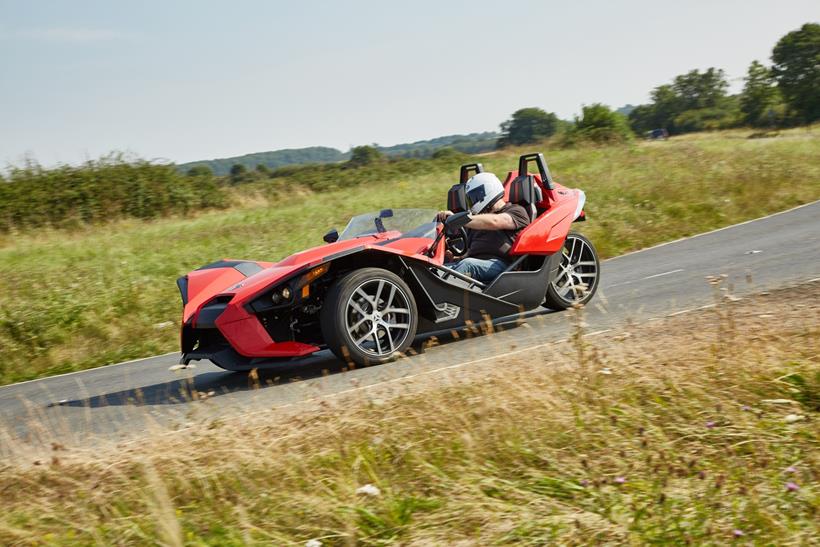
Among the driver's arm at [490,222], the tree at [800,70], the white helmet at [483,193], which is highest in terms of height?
the tree at [800,70]

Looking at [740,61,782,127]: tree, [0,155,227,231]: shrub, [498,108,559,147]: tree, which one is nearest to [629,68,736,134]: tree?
[740,61,782,127]: tree

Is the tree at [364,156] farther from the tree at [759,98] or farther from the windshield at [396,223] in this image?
the tree at [759,98]

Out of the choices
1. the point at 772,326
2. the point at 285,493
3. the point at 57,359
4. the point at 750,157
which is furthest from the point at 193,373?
the point at 750,157

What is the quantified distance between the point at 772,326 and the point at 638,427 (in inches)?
92.5

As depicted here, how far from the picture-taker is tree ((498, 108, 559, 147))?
46.0 meters

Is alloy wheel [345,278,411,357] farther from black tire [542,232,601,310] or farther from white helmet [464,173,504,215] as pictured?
black tire [542,232,601,310]

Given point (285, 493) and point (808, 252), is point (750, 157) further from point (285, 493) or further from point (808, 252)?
point (285, 493)

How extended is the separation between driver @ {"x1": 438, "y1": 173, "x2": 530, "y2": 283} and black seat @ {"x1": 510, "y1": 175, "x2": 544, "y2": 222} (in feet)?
0.53

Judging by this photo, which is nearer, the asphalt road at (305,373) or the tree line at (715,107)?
the asphalt road at (305,373)

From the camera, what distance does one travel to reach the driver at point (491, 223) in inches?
315

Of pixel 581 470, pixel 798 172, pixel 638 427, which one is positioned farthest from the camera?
pixel 798 172

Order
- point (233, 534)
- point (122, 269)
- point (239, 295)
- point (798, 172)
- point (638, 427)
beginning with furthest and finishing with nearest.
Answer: point (798, 172) → point (122, 269) → point (239, 295) → point (638, 427) → point (233, 534)

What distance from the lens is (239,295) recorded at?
663 cm

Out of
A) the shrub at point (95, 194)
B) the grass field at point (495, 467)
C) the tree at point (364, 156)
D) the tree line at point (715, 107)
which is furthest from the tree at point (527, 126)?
the grass field at point (495, 467)
